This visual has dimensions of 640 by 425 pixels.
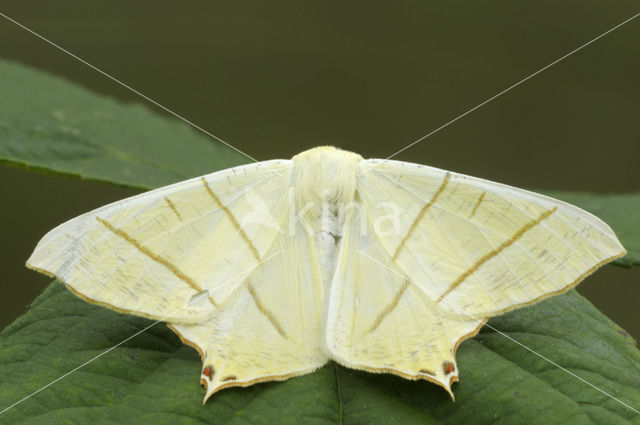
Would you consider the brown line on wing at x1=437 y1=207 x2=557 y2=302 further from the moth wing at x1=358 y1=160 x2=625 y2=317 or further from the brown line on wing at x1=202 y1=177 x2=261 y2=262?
the brown line on wing at x1=202 y1=177 x2=261 y2=262

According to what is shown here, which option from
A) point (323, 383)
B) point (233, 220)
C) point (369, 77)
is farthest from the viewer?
point (369, 77)

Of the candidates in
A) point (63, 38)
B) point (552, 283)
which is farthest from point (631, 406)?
point (63, 38)

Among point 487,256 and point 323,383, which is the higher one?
point 487,256

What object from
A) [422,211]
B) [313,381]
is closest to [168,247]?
[313,381]

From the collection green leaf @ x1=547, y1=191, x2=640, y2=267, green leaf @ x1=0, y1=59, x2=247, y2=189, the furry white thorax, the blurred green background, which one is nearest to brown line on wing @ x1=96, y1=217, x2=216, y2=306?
the furry white thorax

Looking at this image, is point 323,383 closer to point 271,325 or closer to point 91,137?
point 271,325

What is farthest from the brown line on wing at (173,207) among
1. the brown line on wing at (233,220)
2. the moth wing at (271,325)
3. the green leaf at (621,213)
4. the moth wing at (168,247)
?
Answer: the green leaf at (621,213)

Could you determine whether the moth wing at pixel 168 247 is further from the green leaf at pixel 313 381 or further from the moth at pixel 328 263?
the green leaf at pixel 313 381
